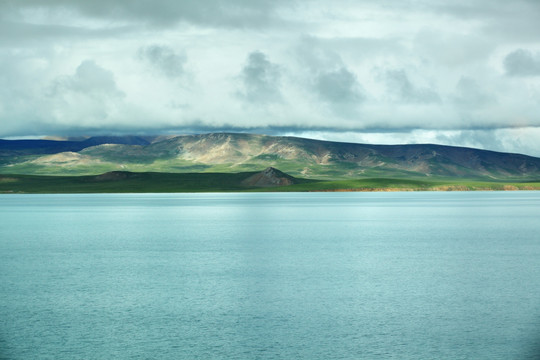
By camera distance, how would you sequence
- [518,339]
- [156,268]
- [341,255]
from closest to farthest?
[518,339] → [156,268] → [341,255]

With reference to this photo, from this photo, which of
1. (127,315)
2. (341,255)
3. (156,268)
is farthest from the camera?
(341,255)

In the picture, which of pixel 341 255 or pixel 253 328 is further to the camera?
pixel 341 255

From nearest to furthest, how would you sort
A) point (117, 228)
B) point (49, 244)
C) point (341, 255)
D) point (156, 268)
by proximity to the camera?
point (156, 268) → point (341, 255) → point (49, 244) → point (117, 228)

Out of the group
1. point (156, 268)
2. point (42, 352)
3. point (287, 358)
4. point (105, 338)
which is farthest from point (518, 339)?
point (156, 268)

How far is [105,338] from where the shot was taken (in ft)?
96.3

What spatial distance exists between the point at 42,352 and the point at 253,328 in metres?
9.68

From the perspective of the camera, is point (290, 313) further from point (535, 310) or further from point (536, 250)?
point (536, 250)

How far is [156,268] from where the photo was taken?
5194cm

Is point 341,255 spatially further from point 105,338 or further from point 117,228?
point 117,228

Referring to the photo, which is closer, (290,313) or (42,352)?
(42,352)

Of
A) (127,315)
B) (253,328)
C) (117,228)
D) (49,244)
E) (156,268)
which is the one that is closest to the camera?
(253,328)

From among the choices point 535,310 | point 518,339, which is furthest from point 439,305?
point 518,339

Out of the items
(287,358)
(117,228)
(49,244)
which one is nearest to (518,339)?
(287,358)

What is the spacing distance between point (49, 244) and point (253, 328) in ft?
161
